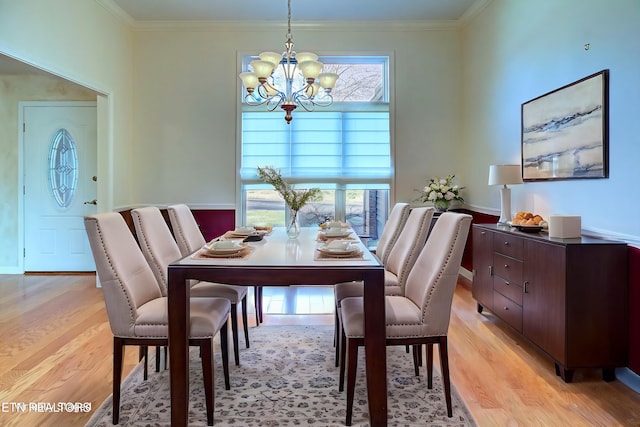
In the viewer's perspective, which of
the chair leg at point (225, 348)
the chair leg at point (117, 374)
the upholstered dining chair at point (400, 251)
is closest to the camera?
the chair leg at point (117, 374)

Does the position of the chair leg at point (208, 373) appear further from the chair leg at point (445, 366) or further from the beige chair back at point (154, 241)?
the chair leg at point (445, 366)

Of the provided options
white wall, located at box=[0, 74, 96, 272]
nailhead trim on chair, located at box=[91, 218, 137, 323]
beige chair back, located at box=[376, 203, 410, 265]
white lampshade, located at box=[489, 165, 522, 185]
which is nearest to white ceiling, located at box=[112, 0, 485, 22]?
white wall, located at box=[0, 74, 96, 272]

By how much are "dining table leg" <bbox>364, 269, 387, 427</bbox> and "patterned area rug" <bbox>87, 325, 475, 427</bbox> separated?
18 cm

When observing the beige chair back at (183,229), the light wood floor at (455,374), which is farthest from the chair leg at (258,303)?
the beige chair back at (183,229)

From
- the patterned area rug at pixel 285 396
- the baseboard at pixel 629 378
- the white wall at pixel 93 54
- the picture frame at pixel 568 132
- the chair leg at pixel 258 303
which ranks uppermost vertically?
the white wall at pixel 93 54

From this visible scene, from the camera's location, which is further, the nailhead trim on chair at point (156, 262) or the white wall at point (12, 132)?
the white wall at point (12, 132)

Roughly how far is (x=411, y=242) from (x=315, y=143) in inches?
108

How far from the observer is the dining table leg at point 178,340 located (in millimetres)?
1682

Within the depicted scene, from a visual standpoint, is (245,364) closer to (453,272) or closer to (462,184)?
(453,272)

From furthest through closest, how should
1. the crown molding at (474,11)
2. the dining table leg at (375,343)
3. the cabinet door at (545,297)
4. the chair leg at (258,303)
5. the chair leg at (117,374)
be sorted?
the crown molding at (474,11) → the chair leg at (258,303) → the cabinet door at (545,297) → the chair leg at (117,374) → the dining table leg at (375,343)

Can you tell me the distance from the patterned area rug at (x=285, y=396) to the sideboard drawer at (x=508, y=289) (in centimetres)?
90

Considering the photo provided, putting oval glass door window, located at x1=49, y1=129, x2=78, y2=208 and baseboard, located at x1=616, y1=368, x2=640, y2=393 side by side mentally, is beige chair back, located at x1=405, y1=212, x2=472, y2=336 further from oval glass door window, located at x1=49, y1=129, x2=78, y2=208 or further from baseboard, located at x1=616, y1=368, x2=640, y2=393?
oval glass door window, located at x1=49, y1=129, x2=78, y2=208

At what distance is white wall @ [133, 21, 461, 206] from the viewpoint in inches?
184

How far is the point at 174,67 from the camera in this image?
15.4 ft
